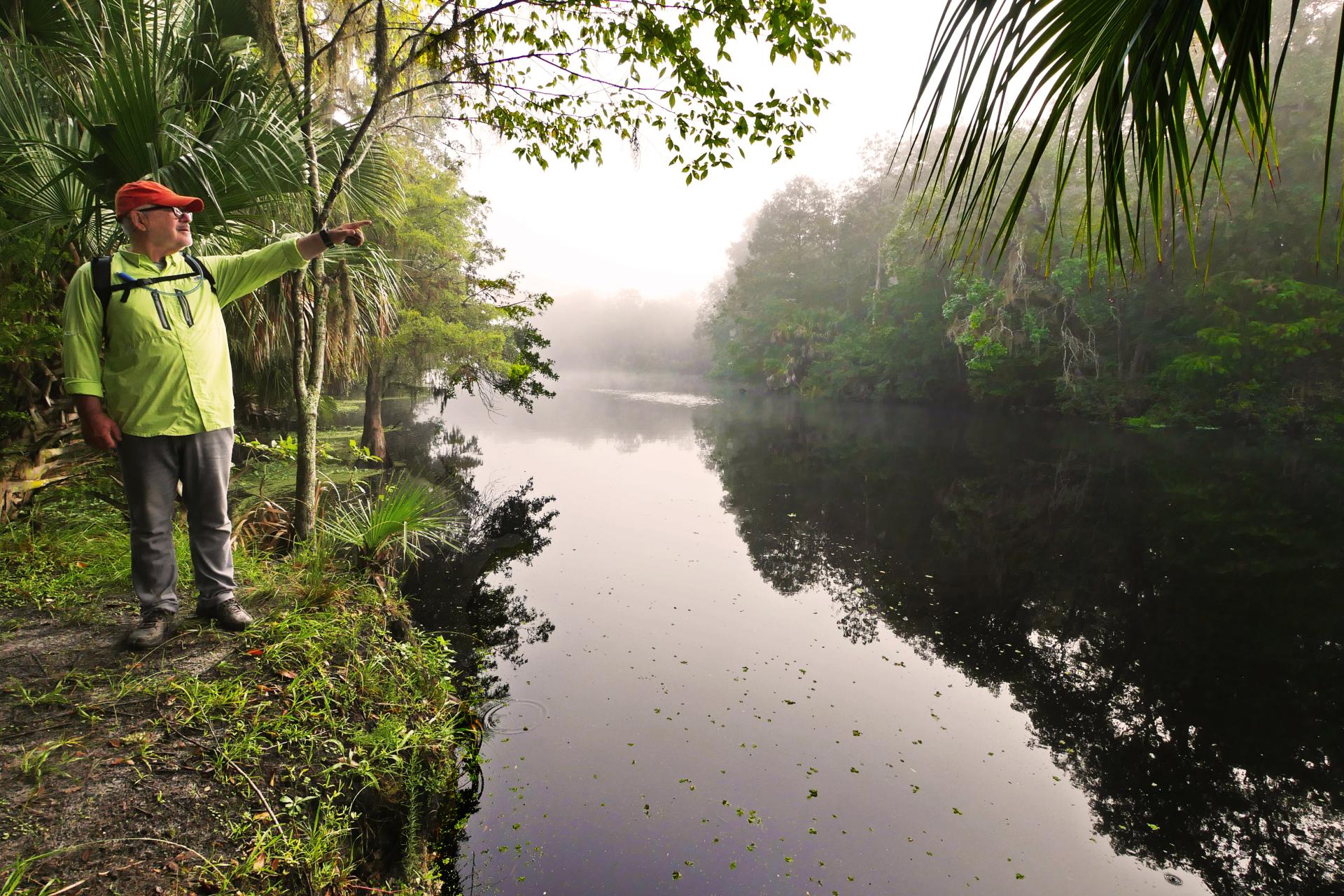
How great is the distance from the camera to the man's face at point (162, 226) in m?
2.42

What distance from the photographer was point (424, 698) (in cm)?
323

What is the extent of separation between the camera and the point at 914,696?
14.0ft

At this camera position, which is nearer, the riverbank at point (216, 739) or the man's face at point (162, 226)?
the riverbank at point (216, 739)

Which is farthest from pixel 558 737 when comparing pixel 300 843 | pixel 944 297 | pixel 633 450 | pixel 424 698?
pixel 944 297

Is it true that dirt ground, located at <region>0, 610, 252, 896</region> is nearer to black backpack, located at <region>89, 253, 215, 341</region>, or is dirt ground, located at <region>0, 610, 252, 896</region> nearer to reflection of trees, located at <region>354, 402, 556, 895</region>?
reflection of trees, located at <region>354, 402, 556, 895</region>

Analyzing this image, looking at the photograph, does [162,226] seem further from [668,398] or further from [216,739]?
[668,398]

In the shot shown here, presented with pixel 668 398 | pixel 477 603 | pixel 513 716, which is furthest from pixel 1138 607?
pixel 668 398

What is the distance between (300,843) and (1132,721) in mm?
4460

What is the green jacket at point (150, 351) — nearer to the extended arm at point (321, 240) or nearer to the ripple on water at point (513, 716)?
the extended arm at point (321, 240)

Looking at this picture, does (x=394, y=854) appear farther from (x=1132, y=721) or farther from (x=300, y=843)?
(x=1132, y=721)

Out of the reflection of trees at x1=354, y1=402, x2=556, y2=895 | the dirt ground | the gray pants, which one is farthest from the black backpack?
the reflection of trees at x1=354, y1=402, x2=556, y2=895

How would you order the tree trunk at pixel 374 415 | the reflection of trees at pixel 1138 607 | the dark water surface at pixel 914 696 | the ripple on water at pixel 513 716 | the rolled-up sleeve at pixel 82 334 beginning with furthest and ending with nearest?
the tree trunk at pixel 374 415 < the ripple on water at pixel 513 716 < the reflection of trees at pixel 1138 607 < the dark water surface at pixel 914 696 < the rolled-up sleeve at pixel 82 334

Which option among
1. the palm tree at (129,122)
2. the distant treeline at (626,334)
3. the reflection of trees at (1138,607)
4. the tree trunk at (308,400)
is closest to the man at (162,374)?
the palm tree at (129,122)

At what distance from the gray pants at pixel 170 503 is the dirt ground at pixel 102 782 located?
272mm
